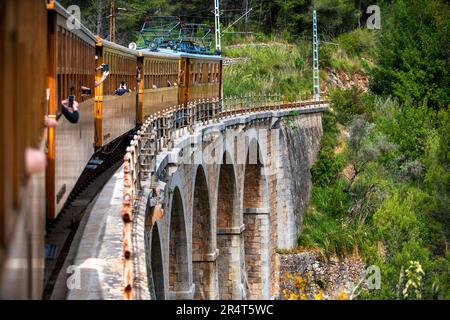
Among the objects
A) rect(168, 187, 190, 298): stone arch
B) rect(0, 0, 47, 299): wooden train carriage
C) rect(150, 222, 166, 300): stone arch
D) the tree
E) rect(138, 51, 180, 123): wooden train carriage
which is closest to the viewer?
rect(0, 0, 47, 299): wooden train carriage

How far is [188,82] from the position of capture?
34.0 metres

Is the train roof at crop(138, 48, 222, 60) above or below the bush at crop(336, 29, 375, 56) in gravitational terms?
below

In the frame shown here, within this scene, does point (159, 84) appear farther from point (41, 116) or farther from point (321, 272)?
point (41, 116)

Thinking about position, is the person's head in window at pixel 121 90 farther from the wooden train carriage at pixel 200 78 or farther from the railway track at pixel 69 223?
the wooden train carriage at pixel 200 78

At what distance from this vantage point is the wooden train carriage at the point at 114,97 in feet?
53.9

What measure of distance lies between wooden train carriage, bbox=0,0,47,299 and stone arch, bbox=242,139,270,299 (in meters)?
34.0

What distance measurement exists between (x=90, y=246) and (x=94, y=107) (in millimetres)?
5118

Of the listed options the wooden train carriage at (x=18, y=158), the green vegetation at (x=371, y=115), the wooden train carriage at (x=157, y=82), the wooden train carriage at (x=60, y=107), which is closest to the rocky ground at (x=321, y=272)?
the green vegetation at (x=371, y=115)

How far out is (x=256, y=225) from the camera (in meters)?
42.9

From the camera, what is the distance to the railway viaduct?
34.7 feet

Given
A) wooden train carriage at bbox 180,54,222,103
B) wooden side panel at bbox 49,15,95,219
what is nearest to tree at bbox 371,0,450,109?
wooden train carriage at bbox 180,54,222,103

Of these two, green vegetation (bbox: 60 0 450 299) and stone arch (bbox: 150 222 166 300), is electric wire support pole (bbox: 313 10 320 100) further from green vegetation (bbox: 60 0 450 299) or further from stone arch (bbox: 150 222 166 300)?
stone arch (bbox: 150 222 166 300)

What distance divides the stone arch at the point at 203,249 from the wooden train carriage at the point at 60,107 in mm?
16009

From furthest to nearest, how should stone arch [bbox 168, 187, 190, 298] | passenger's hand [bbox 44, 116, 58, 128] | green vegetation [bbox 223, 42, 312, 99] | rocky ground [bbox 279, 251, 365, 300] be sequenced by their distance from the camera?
green vegetation [bbox 223, 42, 312, 99] < rocky ground [bbox 279, 251, 365, 300] < stone arch [bbox 168, 187, 190, 298] < passenger's hand [bbox 44, 116, 58, 128]
